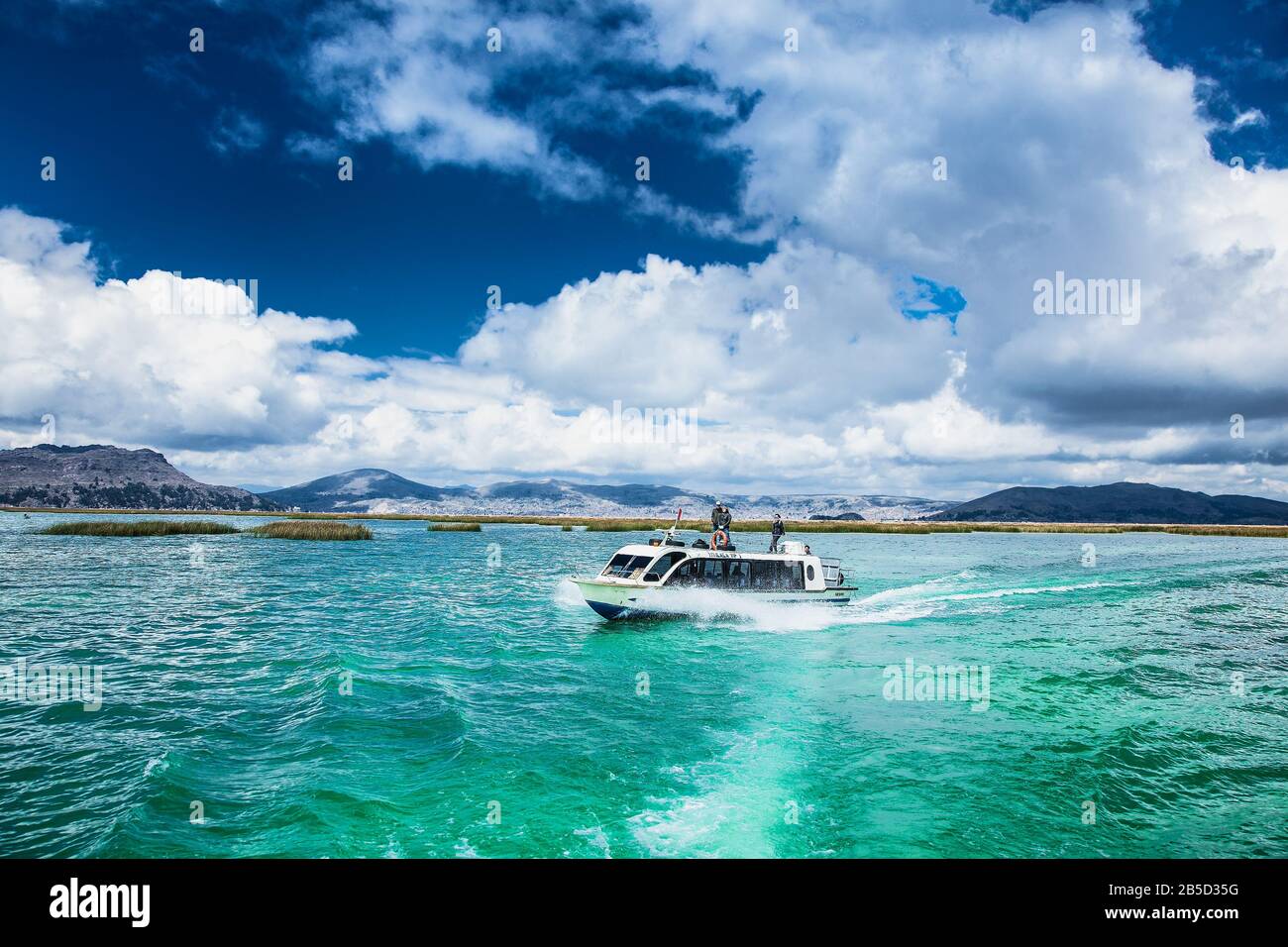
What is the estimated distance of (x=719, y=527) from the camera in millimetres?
34281

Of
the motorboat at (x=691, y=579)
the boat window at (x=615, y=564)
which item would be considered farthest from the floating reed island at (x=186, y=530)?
the motorboat at (x=691, y=579)

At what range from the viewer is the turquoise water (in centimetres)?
1176

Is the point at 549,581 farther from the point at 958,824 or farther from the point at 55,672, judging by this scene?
the point at 958,824

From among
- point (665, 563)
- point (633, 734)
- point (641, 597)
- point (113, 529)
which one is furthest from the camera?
point (113, 529)

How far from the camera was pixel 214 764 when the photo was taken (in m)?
14.3

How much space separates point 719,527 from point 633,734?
60.1 feet

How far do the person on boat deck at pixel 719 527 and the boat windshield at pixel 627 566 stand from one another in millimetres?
4034

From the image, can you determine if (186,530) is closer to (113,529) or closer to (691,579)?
(113,529)

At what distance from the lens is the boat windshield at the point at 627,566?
104 ft

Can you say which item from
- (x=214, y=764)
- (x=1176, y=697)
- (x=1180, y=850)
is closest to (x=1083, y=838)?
(x=1180, y=850)

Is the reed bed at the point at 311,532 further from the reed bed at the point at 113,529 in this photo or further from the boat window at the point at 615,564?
the boat window at the point at 615,564
